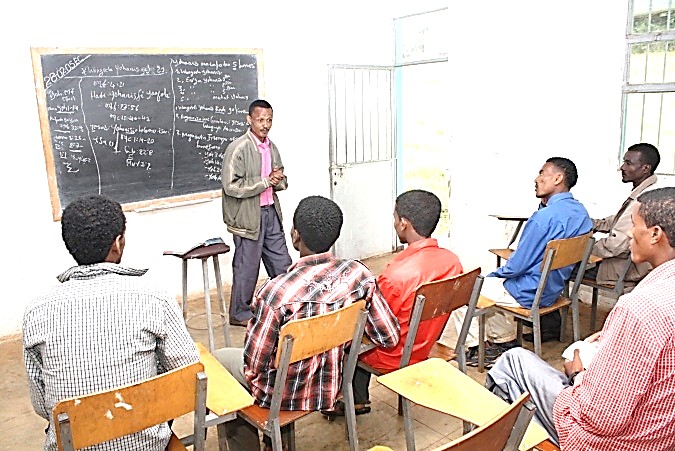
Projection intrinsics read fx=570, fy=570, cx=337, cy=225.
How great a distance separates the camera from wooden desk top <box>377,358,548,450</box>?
5.21 ft

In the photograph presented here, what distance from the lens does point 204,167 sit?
4508 mm

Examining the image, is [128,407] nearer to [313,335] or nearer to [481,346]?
[313,335]

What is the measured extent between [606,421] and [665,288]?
347 mm

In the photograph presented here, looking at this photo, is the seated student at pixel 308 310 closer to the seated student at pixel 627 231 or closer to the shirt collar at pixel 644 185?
the seated student at pixel 627 231

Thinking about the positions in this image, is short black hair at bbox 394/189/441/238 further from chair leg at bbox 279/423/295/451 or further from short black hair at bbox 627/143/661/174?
short black hair at bbox 627/143/661/174

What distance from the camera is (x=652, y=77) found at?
369 centimetres

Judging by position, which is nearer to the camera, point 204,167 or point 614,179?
point 614,179

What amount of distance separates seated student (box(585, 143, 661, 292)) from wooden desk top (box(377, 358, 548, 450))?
5.91ft

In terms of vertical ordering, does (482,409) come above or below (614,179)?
below

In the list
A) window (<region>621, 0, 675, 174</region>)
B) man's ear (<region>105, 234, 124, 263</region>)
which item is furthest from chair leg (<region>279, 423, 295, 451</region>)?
window (<region>621, 0, 675, 174</region>)

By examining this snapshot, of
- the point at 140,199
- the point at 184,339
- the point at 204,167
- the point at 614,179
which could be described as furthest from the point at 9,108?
the point at 614,179

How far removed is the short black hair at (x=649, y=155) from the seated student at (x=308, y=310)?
6.98ft

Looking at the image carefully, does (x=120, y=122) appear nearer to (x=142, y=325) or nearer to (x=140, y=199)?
(x=140, y=199)

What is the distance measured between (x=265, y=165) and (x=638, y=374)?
2.91m
